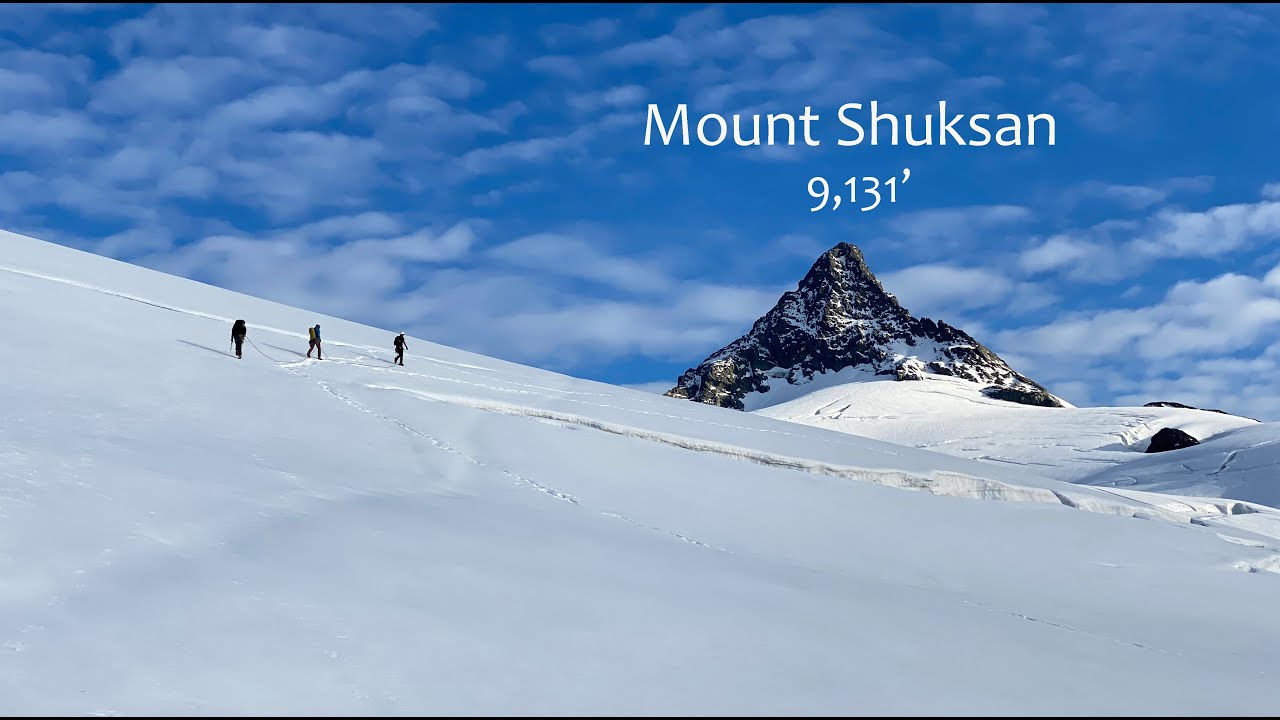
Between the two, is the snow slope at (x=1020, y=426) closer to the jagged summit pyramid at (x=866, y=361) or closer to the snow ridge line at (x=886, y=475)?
the snow ridge line at (x=886, y=475)

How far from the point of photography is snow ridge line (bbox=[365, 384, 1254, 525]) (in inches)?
775

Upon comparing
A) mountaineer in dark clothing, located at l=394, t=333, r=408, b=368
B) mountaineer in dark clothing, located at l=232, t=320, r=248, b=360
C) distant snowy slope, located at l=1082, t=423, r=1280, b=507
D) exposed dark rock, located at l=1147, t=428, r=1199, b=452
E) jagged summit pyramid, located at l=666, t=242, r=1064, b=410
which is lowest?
distant snowy slope, located at l=1082, t=423, r=1280, b=507

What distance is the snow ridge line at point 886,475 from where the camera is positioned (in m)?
19.7

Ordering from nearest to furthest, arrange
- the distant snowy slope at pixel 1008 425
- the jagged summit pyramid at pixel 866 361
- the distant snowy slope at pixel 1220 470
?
the distant snowy slope at pixel 1220 470 < the distant snowy slope at pixel 1008 425 < the jagged summit pyramid at pixel 866 361

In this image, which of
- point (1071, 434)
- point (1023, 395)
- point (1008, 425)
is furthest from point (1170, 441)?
point (1023, 395)

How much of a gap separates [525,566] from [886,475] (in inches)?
465

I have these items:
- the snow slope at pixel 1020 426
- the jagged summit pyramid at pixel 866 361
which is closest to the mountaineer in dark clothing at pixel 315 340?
the snow slope at pixel 1020 426

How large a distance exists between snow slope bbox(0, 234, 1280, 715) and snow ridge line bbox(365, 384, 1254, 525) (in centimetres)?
8

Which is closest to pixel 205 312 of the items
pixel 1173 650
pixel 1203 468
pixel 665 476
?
pixel 665 476

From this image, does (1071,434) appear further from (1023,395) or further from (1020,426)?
(1023,395)

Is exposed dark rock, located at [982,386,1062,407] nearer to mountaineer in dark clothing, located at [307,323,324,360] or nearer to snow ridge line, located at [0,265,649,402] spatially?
snow ridge line, located at [0,265,649,402]

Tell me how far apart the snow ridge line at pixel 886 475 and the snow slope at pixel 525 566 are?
0.08 m

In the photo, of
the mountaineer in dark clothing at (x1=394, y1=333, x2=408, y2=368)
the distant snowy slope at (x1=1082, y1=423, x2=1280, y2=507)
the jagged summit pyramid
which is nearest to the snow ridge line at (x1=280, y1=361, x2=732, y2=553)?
the mountaineer in dark clothing at (x1=394, y1=333, x2=408, y2=368)

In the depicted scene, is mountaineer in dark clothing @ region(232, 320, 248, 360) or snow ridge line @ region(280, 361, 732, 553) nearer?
snow ridge line @ region(280, 361, 732, 553)
